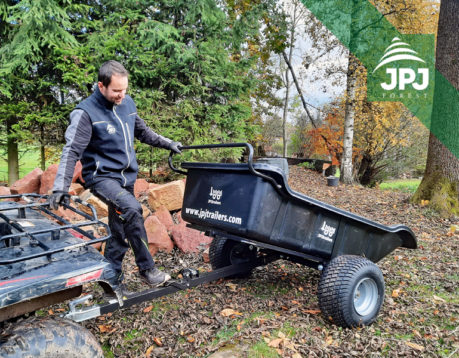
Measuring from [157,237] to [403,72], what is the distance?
12670 millimetres

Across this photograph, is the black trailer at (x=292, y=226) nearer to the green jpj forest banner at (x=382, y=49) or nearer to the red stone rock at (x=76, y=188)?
the red stone rock at (x=76, y=188)

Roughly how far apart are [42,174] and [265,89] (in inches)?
589

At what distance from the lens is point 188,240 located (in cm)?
471

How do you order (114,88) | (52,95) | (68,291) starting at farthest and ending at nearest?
1. (52,95)
2. (114,88)
3. (68,291)

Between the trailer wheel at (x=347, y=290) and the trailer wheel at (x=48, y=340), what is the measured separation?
5.88ft

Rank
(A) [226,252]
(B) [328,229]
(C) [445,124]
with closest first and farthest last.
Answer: (B) [328,229] < (A) [226,252] < (C) [445,124]

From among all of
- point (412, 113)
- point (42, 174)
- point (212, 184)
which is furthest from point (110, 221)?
point (412, 113)

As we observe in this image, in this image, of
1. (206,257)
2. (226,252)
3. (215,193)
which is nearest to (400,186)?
(206,257)

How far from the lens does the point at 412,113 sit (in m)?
16.7

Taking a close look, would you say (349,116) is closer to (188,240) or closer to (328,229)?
(188,240)

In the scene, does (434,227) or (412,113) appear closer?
(434,227)

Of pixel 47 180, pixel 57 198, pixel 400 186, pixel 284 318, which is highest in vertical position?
pixel 57 198

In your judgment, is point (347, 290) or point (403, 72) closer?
point (347, 290)

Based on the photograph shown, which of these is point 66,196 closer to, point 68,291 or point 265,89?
point 68,291
